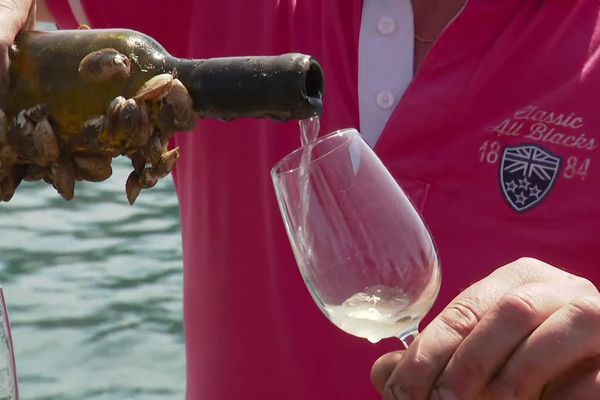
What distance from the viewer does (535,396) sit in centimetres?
118

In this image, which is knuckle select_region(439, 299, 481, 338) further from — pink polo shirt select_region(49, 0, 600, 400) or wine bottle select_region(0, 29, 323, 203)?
pink polo shirt select_region(49, 0, 600, 400)

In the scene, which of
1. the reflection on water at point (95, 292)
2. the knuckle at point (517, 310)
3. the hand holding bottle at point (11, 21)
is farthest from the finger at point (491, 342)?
the reflection on water at point (95, 292)

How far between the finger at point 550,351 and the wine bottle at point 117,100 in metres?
0.29

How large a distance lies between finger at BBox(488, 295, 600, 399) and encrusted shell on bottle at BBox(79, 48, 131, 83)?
439 mm

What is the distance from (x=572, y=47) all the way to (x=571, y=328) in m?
0.65

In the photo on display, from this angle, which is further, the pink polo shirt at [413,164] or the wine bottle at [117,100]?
the pink polo shirt at [413,164]

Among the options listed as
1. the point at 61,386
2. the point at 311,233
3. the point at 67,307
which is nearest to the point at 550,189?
the point at 311,233

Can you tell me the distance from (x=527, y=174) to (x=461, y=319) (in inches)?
21.1

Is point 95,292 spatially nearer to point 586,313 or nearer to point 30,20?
point 30,20

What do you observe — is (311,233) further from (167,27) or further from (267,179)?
(167,27)

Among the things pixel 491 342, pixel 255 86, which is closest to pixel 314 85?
pixel 255 86

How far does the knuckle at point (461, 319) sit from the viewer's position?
1.21 metres

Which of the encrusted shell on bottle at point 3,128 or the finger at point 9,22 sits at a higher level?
the finger at point 9,22

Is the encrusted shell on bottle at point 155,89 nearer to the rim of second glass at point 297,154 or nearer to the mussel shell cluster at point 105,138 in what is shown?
the mussel shell cluster at point 105,138
